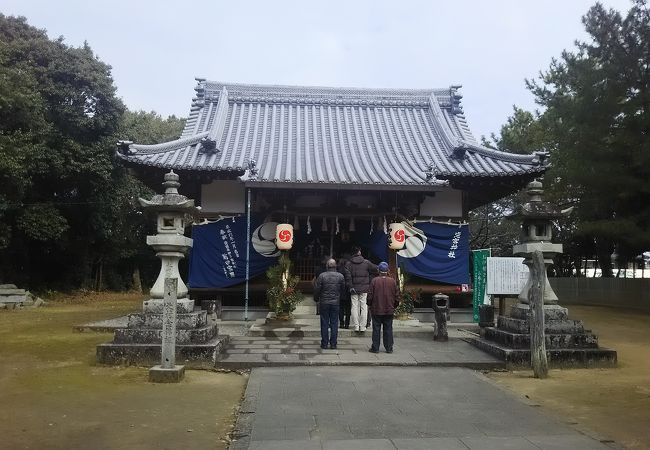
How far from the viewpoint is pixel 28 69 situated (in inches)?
831

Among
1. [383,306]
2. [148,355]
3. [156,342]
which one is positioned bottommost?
[148,355]

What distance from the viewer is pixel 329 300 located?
32.4ft

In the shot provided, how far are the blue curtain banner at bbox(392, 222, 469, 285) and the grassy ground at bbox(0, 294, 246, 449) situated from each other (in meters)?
7.82

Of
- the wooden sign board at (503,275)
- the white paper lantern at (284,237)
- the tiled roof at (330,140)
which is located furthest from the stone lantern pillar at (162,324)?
the wooden sign board at (503,275)

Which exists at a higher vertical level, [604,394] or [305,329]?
[305,329]

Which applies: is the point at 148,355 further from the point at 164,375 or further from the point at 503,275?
the point at 503,275

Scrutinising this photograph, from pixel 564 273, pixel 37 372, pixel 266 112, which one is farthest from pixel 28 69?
pixel 564 273

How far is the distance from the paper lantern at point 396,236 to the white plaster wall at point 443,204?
2.01 meters

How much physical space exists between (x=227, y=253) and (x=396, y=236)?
4.66m

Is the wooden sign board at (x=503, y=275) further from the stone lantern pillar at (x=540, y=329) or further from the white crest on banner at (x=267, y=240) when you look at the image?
the white crest on banner at (x=267, y=240)

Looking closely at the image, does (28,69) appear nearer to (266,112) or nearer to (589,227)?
(266,112)

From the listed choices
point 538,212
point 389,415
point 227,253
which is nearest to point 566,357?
point 538,212

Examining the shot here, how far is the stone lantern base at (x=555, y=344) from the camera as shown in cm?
902

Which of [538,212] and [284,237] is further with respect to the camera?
[284,237]
